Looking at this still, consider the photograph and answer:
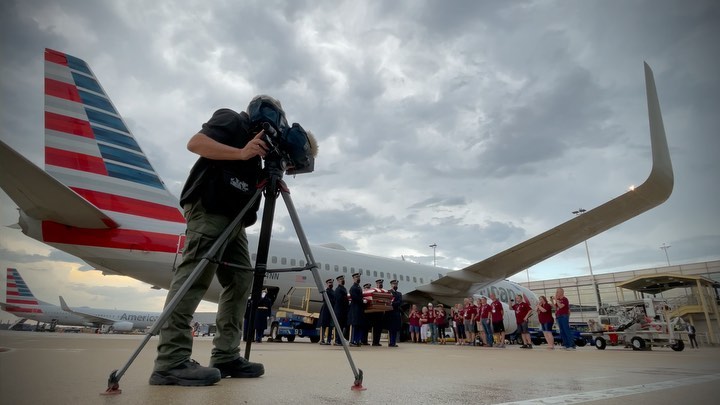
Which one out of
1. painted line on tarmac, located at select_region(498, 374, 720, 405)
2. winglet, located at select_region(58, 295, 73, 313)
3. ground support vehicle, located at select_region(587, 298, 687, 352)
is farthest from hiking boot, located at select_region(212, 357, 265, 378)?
winglet, located at select_region(58, 295, 73, 313)

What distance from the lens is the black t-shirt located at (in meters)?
2.30

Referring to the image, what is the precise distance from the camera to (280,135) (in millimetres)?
2270

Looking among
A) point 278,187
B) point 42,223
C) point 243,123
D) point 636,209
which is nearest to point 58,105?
point 42,223

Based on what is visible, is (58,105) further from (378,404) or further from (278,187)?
(378,404)

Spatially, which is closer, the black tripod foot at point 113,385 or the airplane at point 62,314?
the black tripod foot at point 113,385

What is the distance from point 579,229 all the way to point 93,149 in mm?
12193

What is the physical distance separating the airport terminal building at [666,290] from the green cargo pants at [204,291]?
55.2ft

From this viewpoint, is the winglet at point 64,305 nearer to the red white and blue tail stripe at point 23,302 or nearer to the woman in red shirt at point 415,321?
the red white and blue tail stripe at point 23,302

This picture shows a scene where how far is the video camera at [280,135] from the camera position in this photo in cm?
225

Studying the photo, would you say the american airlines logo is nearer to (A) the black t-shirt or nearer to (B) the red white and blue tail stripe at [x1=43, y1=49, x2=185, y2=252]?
(B) the red white and blue tail stripe at [x1=43, y1=49, x2=185, y2=252]

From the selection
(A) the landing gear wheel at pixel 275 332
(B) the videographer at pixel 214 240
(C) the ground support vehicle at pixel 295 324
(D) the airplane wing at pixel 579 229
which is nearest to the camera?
(B) the videographer at pixel 214 240

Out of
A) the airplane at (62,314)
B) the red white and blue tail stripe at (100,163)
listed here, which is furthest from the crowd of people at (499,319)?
the airplane at (62,314)

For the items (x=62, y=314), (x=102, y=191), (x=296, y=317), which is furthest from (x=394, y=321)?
(x=62, y=314)

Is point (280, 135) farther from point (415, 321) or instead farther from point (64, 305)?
point (64, 305)
